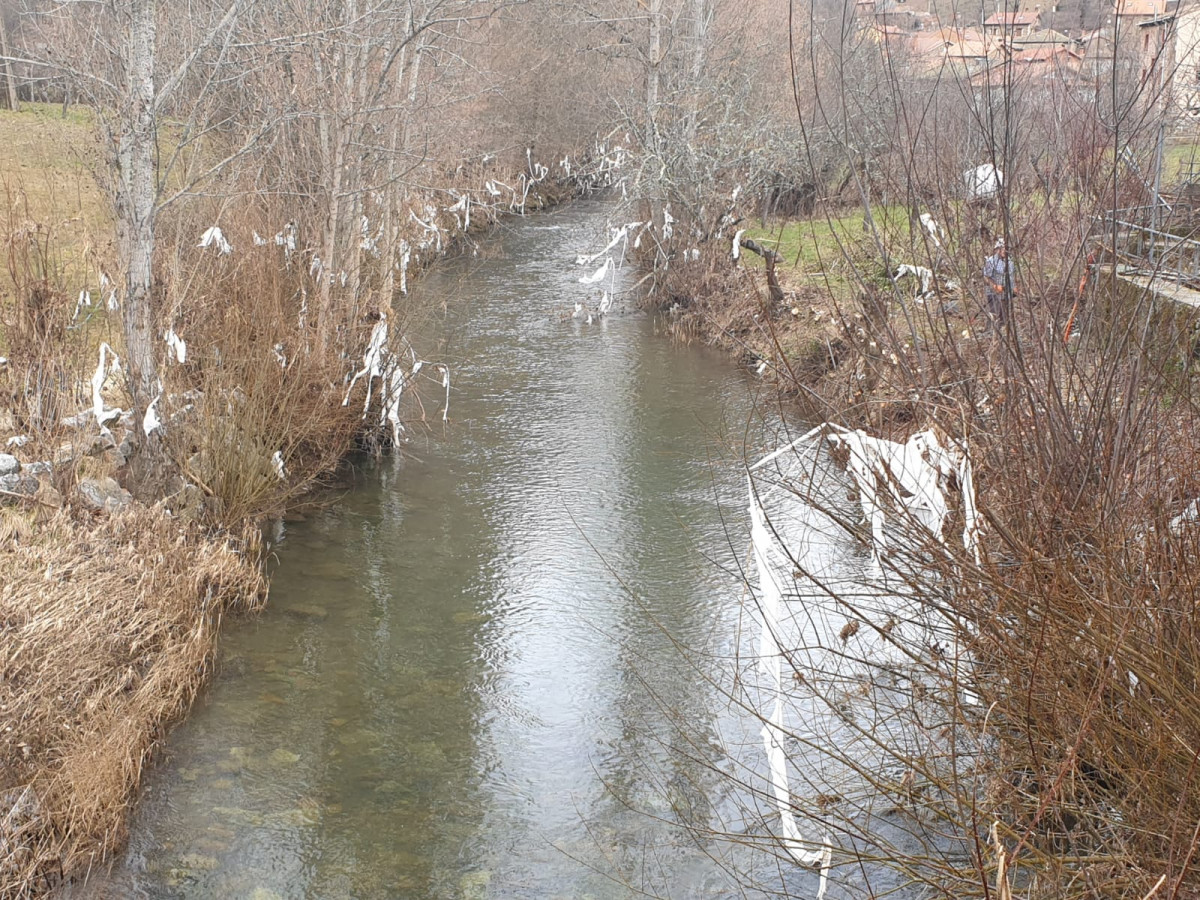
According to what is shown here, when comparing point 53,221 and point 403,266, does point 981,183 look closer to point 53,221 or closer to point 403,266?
point 53,221

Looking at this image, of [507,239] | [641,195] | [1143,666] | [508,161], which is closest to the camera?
[1143,666]

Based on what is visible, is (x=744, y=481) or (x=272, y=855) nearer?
(x=272, y=855)

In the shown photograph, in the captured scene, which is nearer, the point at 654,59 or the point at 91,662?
the point at 91,662

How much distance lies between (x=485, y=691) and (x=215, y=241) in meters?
4.97

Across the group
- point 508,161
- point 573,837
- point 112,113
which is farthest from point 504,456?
point 508,161

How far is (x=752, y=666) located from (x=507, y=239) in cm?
1895

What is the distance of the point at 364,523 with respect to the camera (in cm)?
1075

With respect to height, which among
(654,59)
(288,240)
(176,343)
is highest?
(654,59)

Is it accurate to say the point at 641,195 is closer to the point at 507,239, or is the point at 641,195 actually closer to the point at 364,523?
the point at 507,239

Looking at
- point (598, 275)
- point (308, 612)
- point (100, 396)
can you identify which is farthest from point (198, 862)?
point (598, 275)

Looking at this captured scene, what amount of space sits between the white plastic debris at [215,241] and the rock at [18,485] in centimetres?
251

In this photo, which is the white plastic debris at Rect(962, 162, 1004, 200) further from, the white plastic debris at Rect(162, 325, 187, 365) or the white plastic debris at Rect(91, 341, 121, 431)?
the white plastic debris at Rect(91, 341, 121, 431)

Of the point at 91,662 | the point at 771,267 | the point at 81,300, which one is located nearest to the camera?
the point at 91,662

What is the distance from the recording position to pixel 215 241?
10320 millimetres
